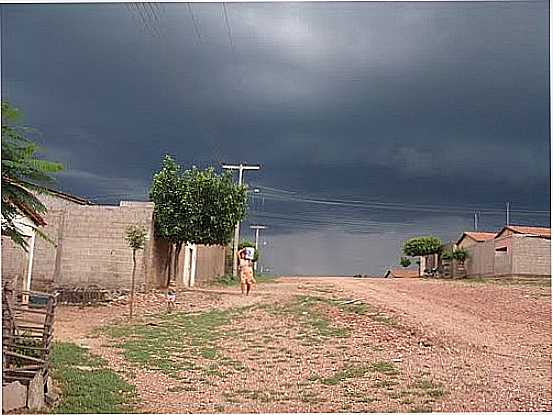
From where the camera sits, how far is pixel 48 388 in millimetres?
4910

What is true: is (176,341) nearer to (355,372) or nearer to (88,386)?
(355,372)

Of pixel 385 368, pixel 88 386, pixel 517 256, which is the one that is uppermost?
pixel 517 256

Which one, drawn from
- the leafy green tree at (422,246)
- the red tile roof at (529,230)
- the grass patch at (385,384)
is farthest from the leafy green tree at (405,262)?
the grass patch at (385,384)

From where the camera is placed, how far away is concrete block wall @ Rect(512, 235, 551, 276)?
1790 centimetres

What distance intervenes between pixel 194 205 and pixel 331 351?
6992 millimetres

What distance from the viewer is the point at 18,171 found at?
4039 mm

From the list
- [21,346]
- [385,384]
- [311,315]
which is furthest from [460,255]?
[21,346]

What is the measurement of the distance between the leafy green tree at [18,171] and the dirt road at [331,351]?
Answer: 153cm

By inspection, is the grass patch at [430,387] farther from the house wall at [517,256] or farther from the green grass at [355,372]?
the house wall at [517,256]

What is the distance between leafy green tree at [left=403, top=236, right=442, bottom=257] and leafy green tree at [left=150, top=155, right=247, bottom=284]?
15.3 meters

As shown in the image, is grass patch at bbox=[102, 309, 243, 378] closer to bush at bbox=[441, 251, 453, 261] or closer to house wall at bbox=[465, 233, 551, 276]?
house wall at bbox=[465, 233, 551, 276]

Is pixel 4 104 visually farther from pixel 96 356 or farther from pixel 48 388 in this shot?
pixel 96 356

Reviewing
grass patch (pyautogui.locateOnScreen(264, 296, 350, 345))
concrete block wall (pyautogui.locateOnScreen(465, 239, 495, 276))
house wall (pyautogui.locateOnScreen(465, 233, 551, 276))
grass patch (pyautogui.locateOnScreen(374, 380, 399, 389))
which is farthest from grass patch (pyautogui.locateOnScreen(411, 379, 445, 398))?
concrete block wall (pyautogui.locateOnScreen(465, 239, 495, 276))

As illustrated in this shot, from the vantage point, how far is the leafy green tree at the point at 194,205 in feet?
45.3
